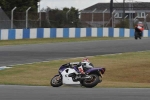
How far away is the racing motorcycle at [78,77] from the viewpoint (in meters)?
12.8

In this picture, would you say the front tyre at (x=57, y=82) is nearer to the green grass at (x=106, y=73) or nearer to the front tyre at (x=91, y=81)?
the front tyre at (x=91, y=81)

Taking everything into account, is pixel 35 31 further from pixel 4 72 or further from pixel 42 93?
pixel 42 93

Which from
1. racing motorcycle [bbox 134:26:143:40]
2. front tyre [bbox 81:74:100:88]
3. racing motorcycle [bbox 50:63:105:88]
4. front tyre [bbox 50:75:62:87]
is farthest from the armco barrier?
front tyre [bbox 81:74:100:88]

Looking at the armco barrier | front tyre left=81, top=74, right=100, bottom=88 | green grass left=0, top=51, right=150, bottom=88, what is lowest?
green grass left=0, top=51, right=150, bottom=88

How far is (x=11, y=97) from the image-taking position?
10.6 metres

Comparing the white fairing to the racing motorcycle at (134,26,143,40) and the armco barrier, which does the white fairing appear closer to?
the armco barrier

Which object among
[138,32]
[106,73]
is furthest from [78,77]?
[138,32]

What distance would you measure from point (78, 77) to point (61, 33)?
28.7 metres

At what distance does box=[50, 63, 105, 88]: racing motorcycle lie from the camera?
42.1 feet

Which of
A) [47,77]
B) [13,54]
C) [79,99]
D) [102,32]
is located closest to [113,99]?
[79,99]

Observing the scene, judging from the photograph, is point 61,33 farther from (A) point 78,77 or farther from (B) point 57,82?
(A) point 78,77

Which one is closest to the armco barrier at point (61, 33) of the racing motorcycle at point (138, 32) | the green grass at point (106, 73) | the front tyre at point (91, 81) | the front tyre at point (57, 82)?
the racing motorcycle at point (138, 32)

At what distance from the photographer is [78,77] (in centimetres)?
1296

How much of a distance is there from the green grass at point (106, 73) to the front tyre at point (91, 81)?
117 centimetres
